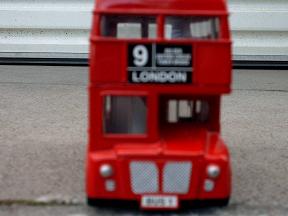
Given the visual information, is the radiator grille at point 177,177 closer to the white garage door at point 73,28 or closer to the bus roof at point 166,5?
the bus roof at point 166,5

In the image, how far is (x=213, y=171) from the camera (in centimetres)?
427

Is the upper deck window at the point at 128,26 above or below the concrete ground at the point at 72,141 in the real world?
above

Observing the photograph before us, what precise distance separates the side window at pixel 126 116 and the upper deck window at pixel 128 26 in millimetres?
462

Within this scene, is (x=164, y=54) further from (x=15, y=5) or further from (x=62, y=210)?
(x=15, y=5)

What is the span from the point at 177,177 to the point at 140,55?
33.9 inches

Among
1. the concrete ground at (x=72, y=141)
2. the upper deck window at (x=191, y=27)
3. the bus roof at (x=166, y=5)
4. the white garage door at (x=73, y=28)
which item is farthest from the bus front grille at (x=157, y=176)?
the white garage door at (x=73, y=28)

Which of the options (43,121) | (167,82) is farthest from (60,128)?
(167,82)

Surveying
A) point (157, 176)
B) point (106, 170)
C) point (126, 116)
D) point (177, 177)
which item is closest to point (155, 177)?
point (157, 176)

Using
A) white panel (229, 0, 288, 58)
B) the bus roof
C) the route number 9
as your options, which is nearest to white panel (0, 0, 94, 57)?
white panel (229, 0, 288, 58)

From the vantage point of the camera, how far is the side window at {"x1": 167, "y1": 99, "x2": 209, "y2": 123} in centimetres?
473

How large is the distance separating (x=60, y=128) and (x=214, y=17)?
2817mm

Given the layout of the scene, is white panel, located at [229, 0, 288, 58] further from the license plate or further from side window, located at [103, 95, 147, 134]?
the license plate

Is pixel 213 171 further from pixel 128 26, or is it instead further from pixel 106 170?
pixel 128 26

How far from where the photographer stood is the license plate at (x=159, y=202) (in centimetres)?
428
